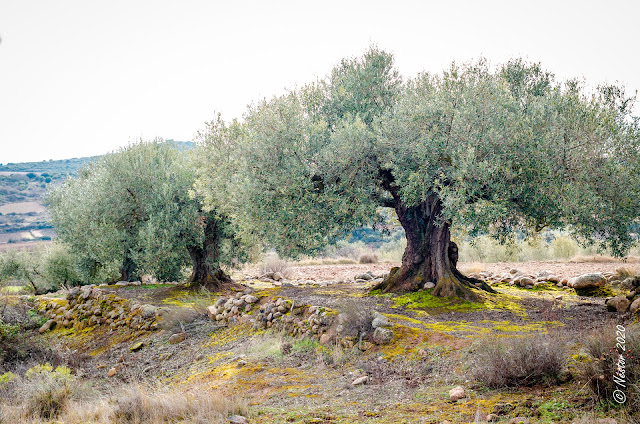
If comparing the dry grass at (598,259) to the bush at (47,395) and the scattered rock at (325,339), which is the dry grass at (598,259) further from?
the bush at (47,395)

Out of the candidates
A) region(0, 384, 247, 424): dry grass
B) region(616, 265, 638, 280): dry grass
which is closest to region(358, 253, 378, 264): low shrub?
region(616, 265, 638, 280): dry grass

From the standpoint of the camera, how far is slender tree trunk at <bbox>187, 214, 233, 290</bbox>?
68.0ft

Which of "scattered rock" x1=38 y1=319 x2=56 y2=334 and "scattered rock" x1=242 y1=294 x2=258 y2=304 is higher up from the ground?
"scattered rock" x1=242 y1=294 x2=258 y2=304

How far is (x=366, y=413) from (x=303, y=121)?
10809 millimetres

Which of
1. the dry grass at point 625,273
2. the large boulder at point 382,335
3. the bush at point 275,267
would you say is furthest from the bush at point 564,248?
the large boulder at point 382,335

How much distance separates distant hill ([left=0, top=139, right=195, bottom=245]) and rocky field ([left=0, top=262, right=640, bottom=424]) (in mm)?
56890

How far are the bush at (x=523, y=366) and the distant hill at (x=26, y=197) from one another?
66.3 meters

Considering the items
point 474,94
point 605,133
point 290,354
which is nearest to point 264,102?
point 474,94

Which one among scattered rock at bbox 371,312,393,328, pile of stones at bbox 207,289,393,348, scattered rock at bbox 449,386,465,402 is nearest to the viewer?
scattered rock at bbox 449,386,465,402

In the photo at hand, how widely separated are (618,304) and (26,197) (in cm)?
11226

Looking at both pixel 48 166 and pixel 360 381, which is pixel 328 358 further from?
pixel 48 166

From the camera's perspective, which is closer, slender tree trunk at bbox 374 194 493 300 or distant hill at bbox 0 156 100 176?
slender tree trunk at bbox 374 194 493 300

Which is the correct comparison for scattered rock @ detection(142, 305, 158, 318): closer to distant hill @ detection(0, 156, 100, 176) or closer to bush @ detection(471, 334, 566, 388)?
bush @ detection(471, 334, 566, 388)

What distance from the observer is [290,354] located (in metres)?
10.4
